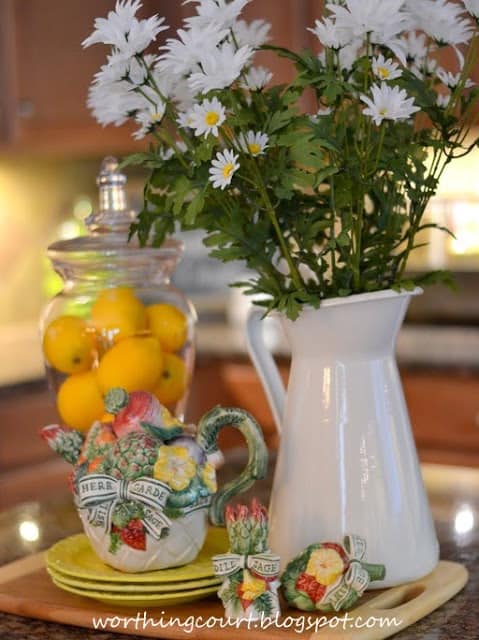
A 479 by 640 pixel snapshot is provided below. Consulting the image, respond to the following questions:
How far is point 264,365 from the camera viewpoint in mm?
1193

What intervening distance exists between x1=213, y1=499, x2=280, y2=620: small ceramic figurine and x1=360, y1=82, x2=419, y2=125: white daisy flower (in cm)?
33

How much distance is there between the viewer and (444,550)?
1.22m

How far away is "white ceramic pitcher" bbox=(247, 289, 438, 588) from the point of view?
42.5 inches

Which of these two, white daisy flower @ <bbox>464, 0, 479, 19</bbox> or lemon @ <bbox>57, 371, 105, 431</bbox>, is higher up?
white daisy flower @ <bbox>464, 0, 479, 19</bbox>

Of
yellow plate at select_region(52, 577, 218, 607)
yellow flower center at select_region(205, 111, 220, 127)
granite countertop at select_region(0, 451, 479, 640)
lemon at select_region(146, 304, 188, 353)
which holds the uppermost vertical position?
yellow flower center at select_region(205, 111, 220, 127)

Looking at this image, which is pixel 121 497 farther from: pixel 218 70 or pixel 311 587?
pixel 218 70

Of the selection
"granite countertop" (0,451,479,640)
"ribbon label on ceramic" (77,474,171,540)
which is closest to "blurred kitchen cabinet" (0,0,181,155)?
"granite countertop" (0,451,479,640)

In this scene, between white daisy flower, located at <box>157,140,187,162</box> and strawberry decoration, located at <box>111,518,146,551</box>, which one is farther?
white daisy flower, located at <box>157,140,187,162</box>

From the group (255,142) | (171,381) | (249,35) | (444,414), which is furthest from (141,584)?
(444,414)

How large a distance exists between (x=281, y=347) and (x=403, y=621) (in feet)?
6.99

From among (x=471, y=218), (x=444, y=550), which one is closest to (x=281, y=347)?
(x=471, y=218)

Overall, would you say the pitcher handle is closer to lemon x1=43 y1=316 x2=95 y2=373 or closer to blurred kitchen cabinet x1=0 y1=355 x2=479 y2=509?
lemon x1=43 y1=316 x2=95 y2=373

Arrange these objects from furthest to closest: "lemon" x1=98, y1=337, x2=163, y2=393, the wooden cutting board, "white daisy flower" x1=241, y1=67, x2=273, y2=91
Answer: "lemon" x1=98, y1=337, x2=163, y2=393 < "white daisy flower" x1=241, y1=67, x2=273, y2=91 < the wooden cutting board

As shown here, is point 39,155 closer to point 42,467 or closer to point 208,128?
point 42,467
